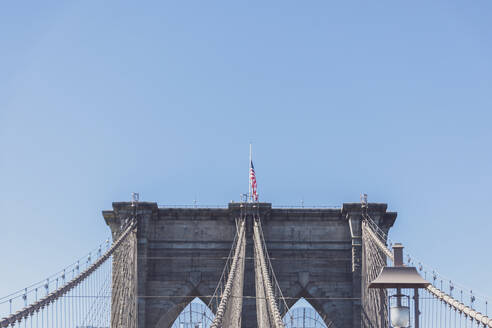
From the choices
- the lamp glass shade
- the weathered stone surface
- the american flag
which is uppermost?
the american flag

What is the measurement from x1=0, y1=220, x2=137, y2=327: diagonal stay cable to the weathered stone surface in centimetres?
202

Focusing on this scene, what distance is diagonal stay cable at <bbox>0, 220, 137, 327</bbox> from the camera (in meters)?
29.5

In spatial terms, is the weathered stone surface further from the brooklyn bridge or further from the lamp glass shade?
the lamp glass shade

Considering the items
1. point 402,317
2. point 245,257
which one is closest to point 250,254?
point 245,257

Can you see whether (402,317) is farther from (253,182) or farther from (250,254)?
(253,182)

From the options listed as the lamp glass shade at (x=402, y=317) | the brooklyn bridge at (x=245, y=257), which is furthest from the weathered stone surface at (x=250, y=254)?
the lamp glass shade at (x=402, y=317)

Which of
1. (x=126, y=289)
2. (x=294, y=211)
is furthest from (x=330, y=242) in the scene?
(x=126, y=289)

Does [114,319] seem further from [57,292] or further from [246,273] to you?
[57,292]

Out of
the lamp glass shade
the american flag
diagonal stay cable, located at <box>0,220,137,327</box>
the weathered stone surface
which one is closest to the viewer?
the lamp glass shade

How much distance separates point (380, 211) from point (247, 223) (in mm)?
6784

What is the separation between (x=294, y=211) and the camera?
5522cm

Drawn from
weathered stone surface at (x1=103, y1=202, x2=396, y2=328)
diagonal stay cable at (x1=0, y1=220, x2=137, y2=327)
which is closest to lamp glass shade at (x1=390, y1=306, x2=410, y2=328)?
diagonal stay cable at (x1=0, y1=220, x2=137, y2=327)

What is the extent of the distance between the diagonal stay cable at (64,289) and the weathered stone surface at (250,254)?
2.02m

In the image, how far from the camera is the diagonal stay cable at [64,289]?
29494 mm
